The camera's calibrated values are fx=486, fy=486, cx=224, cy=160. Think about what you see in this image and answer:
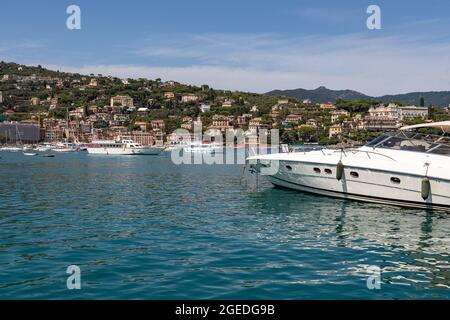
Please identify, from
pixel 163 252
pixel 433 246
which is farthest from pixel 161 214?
pixel 433 246

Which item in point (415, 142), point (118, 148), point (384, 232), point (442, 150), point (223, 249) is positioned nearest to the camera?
point (223, 249)

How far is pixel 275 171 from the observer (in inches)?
971

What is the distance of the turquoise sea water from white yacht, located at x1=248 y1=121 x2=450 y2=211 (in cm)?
70

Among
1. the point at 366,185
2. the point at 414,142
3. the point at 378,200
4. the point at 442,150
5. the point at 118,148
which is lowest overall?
the point at 378,200

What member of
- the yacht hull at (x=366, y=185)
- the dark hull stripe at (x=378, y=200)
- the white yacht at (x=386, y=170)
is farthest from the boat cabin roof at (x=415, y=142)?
the dark hull stripe at (x=378, y=200)

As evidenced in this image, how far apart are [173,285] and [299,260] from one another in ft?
11.1

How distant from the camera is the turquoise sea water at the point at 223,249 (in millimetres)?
9516

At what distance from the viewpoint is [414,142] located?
2048cm

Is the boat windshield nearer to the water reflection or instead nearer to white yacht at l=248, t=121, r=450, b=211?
white yacht at l=248, t=121, r=450, b=211

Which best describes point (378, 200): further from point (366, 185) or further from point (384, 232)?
point (384, 232)

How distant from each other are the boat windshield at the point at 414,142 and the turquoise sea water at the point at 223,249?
2.72 m

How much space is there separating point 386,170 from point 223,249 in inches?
385

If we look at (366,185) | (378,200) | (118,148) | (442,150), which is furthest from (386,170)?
(118,148)

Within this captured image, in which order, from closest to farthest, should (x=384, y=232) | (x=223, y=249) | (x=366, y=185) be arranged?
(x=223, y=249) → (x=384, y=232) → (x=366, y=185)
